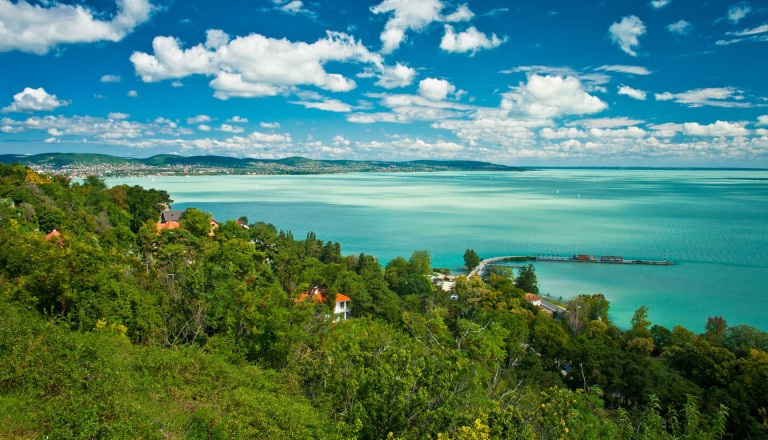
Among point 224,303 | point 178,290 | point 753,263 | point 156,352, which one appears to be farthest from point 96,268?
point 753,263

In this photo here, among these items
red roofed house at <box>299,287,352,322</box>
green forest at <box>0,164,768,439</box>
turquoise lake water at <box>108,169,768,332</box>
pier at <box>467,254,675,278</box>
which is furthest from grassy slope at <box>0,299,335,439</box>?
pier at <box>467,254,675,278</box>

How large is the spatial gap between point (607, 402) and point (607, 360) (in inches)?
73.6

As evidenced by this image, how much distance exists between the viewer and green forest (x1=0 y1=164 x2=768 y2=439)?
6.00m

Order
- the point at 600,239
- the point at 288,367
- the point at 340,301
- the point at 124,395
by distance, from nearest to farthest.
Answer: the point at 124,395, the point at 288,367, the point at 340,301, the point at 600,239

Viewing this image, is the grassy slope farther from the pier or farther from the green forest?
the pier

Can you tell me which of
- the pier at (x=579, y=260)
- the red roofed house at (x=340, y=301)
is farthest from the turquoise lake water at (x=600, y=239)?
the red roofed house at (x=340, y=301)

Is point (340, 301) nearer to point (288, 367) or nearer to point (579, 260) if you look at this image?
point (288, 367)

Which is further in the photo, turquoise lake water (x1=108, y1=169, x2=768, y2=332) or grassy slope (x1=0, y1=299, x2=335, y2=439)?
turquoise lake water (x1=108, y1=169, x2=768, y2=332)

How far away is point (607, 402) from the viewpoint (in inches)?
727

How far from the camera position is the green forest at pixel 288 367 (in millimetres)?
5996

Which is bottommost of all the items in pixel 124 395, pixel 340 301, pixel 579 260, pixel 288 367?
pixel 579 260

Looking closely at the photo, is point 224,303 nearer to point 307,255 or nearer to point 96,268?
point 96,268

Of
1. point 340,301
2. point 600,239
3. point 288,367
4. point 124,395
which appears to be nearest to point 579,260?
point 600,239

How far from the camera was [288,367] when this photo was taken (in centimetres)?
1034
